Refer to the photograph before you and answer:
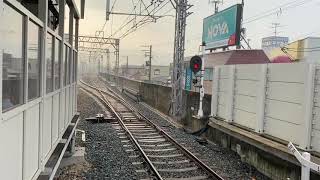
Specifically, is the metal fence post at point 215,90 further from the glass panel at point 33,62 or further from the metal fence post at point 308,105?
the glass panel at point 33,62

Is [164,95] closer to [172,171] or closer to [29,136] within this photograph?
[172,171]

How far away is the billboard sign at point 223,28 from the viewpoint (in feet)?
97.6

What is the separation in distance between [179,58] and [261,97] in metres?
10.9

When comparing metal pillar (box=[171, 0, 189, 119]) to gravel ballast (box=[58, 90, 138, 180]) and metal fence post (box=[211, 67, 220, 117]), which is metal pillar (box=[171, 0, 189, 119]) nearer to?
gravel ballast (box=[58, 90, 138, 180])

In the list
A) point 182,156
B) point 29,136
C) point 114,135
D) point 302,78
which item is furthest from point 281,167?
point 114,135

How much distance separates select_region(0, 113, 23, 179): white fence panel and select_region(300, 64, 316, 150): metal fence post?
5.89 metres

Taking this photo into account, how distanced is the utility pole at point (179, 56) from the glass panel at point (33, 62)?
1575 cm

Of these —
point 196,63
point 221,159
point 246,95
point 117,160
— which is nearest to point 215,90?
point 196,63

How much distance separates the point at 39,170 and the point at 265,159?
5.95 metres

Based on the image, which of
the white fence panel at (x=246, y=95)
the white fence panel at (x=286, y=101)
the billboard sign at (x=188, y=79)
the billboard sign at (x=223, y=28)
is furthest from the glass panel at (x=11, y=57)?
the billboard sign at (x=223, y=28)

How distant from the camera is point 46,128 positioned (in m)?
5.70

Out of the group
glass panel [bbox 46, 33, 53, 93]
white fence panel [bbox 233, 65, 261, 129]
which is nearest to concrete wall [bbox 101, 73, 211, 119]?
white fence panel [bbox 233, 65, 261, 129]

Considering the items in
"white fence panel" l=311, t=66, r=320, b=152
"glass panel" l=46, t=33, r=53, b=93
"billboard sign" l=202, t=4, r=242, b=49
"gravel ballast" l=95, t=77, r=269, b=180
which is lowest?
"gravel ballast" l=95, t=77, r=269, b=180

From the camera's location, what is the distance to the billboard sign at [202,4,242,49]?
29750mm
